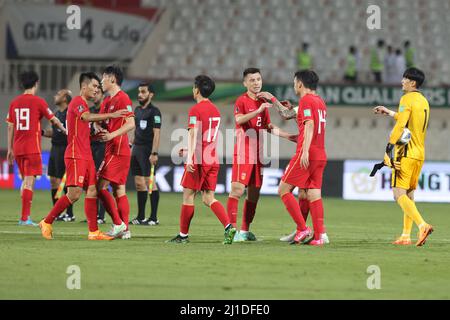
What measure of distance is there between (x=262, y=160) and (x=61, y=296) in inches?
199

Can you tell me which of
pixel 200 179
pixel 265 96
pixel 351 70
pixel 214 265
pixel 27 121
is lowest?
pixel 214 265

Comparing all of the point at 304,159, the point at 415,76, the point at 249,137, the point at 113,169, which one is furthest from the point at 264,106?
the point at 113,169

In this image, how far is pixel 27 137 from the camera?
1478 cm

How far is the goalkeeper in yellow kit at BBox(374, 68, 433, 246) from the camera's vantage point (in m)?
12.0

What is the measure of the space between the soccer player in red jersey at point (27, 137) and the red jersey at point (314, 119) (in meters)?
4.19

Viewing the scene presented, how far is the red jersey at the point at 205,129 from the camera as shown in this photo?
11.8 m

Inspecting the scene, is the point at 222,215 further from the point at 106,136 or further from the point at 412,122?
the point at 412,122

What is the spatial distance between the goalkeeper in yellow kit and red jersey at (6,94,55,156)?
5.11 metres

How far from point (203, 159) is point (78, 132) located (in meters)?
1.53

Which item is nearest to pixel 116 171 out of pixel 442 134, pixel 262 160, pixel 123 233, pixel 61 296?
pixel 123 233

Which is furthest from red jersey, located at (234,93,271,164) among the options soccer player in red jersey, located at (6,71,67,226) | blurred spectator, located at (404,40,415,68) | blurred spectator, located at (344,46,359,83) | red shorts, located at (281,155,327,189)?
blurred spectator, located at (404,40,415,68)

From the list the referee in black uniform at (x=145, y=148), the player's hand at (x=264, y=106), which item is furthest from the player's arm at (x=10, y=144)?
the player's hand at (x=264, y=106)

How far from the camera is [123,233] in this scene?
12602 mm

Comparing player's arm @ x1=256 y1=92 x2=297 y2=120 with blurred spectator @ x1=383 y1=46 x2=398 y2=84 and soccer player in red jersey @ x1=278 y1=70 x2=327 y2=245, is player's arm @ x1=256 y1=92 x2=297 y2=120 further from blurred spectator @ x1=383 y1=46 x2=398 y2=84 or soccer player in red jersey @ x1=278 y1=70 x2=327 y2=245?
blurred spectator @ x1=383 y1=46 x2=398 y2=84
